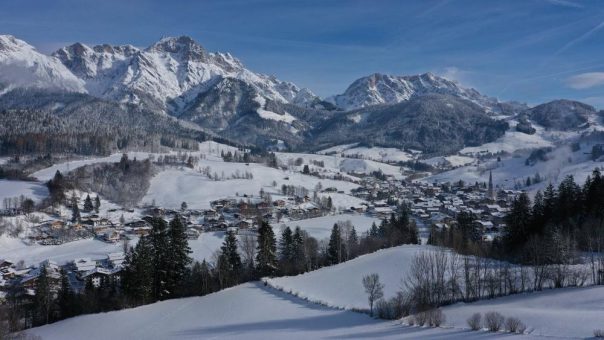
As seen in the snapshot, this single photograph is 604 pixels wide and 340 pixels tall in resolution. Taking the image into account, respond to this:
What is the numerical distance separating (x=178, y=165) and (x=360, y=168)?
76.6 metres

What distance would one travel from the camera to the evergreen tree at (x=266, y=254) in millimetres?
39875

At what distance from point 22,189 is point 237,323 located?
8378 centimetres

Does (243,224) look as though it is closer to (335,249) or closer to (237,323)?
(335,249)

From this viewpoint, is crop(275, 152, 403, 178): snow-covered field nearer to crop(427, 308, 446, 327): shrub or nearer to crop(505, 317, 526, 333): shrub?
crop(427, 308, 446, 327): shrub

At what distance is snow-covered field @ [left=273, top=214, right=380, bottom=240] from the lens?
70.1 metres

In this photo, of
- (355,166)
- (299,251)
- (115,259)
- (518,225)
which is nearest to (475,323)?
(299,251)

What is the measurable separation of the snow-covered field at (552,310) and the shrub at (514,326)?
1.05 ft

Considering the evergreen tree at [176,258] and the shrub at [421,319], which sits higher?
the evergreen tree at [176,258]

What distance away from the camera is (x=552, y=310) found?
23.9 meters

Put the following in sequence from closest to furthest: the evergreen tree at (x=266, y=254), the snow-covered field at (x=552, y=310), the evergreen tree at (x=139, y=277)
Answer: the snow-covered field at (x=552, y=310)
the evergreen tree at (x=139, y=277)
the evergreen tree at (x=266, y=254)

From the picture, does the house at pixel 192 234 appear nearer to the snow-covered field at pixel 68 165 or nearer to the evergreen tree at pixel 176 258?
the evergreen tree at pixel 176 258

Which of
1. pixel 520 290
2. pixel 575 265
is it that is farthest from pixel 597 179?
pixel 520 290

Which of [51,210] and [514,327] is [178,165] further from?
[514,327]

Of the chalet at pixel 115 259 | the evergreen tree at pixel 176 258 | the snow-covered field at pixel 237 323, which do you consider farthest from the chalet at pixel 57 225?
the snow-covered field at pixel 237 323
